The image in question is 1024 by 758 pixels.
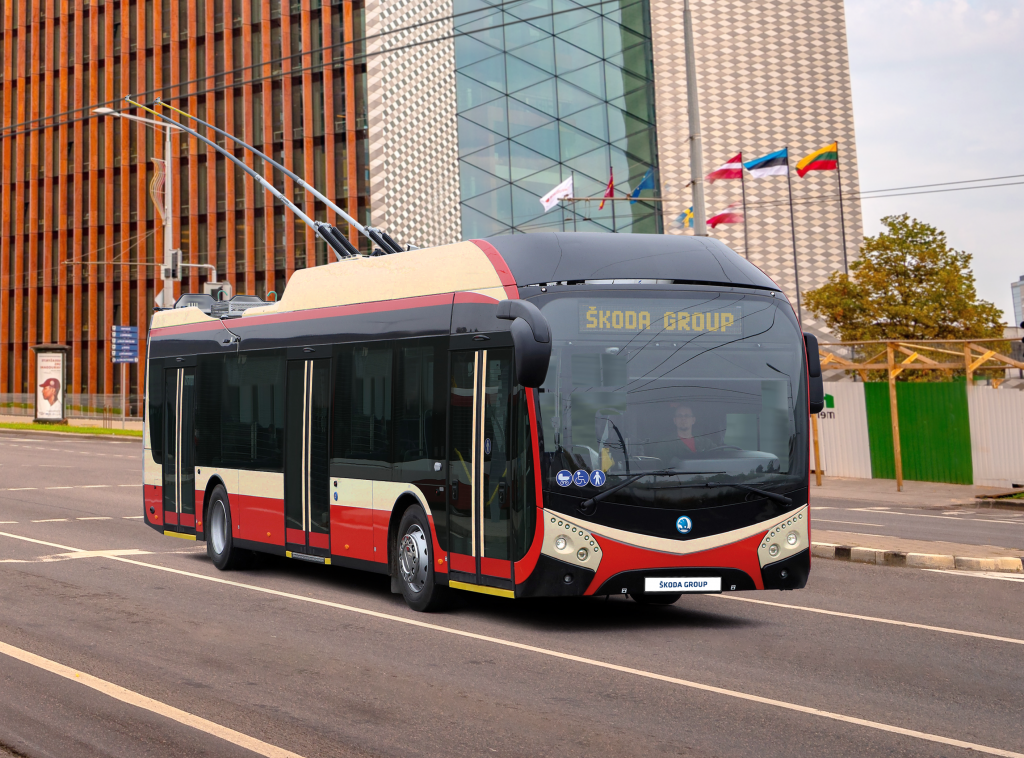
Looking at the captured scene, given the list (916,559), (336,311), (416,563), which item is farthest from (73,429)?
(416,563)

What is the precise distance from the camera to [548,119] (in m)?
55.5

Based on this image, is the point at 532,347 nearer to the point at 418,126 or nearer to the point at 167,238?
the point at 167,238

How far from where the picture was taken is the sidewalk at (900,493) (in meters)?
23.1

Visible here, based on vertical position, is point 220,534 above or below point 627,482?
below

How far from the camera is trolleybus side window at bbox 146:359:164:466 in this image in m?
14.9

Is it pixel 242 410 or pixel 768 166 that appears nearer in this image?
pixel 242 410

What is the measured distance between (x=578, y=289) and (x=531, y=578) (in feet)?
7.14

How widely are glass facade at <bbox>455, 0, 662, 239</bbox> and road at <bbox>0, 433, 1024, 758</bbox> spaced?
140 ft

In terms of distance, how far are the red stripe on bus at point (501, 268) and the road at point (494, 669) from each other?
8.43 ft

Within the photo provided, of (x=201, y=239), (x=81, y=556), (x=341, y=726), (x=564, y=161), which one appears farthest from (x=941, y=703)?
(x=201, y=239)

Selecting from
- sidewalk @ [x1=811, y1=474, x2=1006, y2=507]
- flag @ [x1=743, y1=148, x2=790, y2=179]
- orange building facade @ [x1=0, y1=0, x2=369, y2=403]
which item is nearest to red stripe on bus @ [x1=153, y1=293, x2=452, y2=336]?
sidewalk @ [x1=811, y1=474, x2=1006, y2=507]

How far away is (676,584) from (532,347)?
207cm

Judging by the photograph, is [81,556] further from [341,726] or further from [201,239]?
[201,239]

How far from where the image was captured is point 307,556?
12008mm
